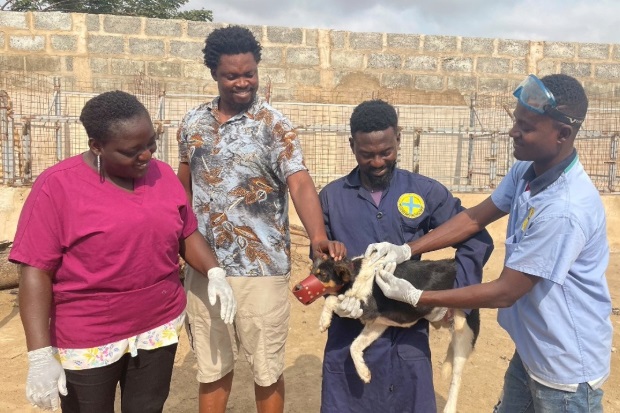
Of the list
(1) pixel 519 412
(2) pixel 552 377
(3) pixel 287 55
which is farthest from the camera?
(3) pixel 287 55

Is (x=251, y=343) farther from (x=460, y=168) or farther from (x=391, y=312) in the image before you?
(x=460, y=168)

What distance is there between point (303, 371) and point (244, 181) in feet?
8.13

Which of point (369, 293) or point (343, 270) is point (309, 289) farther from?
point (369, 293)

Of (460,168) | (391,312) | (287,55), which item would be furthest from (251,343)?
(287,55)

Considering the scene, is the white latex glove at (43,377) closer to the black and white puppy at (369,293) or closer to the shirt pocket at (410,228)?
the black and white puppy at (369,293)

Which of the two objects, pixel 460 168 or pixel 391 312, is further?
pixel 460 168

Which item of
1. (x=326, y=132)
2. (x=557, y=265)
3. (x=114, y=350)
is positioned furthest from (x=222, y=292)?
(x=326, y=132)

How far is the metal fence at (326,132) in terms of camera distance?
748 cm

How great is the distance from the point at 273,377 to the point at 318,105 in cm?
599

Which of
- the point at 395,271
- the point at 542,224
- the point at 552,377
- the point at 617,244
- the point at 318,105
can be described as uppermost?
the point at 318,105

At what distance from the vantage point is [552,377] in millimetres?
2051

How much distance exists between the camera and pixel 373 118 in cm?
252

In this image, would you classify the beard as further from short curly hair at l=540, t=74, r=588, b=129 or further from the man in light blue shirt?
short curly hair at l=540, t=74, r=588, b=129

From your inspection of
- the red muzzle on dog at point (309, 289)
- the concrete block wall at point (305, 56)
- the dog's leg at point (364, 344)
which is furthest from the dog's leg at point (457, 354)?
the concrete block wall at point (305, 56)
